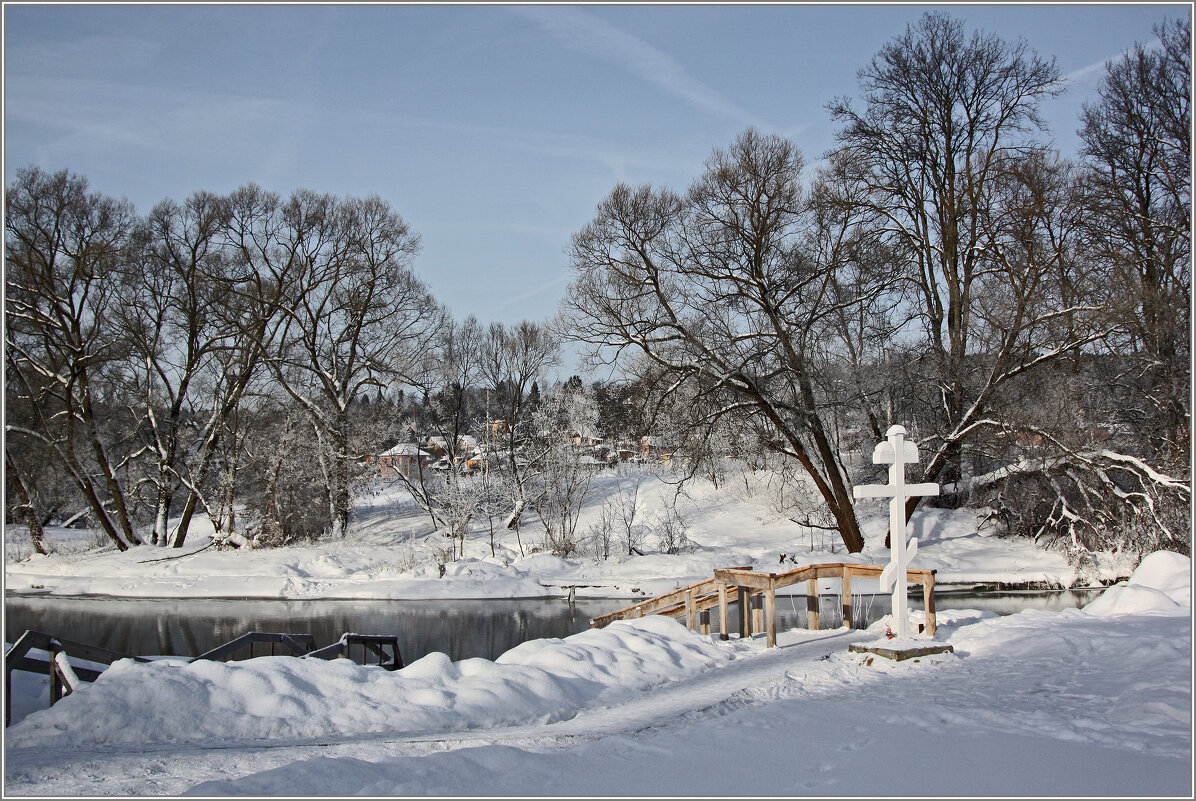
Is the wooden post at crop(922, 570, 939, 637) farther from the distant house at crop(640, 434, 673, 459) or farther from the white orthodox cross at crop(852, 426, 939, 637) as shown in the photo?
the distant house at crop(640, 434, 673, 459)

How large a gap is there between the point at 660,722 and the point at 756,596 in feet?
22.7

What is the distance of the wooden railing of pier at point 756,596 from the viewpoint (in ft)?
34.0

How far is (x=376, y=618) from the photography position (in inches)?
758

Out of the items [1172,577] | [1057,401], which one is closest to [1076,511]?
[1057,401]

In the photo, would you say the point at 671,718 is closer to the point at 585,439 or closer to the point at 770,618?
the point at 770,618

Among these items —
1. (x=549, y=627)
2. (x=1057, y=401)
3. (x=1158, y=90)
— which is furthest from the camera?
(x=1057, y=401)

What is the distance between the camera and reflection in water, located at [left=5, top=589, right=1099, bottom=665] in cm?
1631

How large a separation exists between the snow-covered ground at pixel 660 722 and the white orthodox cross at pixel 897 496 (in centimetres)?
78

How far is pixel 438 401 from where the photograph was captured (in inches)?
1406

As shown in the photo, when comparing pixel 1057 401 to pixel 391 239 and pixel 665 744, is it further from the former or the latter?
pixel 391 239

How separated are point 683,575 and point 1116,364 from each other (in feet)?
38.5

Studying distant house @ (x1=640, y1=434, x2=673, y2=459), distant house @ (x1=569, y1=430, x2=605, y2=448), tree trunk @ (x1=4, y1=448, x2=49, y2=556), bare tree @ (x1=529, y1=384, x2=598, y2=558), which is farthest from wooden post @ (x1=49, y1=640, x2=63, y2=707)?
distant house @ (x1=569, y1=430, x2=605, y2=448)

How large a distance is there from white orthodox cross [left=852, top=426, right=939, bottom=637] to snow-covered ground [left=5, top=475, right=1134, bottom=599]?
1224cm

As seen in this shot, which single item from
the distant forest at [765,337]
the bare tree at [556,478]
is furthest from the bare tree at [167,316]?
the bare tree at [556,478]
